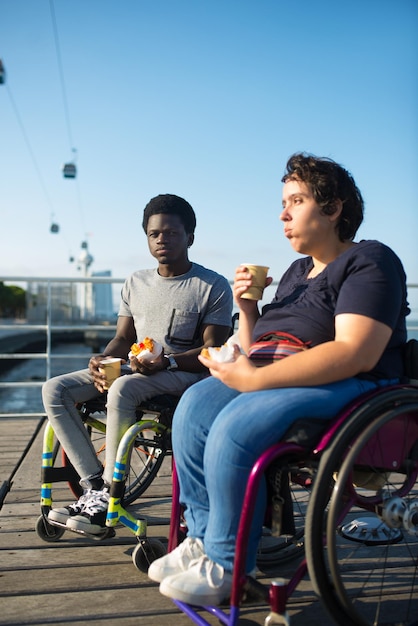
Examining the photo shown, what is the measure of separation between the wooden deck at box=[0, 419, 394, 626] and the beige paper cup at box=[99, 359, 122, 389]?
57 centimetres

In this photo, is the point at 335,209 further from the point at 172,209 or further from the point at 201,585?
the point at 201,585

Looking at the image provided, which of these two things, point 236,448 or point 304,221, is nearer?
point 236,448

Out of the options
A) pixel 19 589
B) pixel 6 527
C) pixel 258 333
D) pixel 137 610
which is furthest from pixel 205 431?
pixel 6 527

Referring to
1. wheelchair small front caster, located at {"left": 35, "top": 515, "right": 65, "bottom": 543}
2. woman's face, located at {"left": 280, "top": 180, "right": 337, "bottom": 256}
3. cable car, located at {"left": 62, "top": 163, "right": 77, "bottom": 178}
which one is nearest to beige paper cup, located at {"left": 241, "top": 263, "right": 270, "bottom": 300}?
woman's face, located at {"left": 280, "top": 180, "right": 337, "bottom": 256}

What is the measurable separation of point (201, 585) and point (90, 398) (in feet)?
3.35

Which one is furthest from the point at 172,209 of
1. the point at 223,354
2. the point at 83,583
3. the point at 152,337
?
the point at 83,583

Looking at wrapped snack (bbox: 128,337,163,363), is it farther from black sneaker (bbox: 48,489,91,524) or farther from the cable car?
the cable car

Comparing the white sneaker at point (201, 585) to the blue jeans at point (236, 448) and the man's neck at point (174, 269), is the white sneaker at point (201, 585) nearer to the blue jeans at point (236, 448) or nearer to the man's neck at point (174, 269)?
the blue jeans at point (236, 448)

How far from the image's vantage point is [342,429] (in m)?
1.43

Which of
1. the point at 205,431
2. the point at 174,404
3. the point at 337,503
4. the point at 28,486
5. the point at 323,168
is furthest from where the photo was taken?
the point at 28,486

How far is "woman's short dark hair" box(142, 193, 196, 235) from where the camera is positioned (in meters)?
2.51

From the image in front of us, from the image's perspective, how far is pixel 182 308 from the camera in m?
2.44

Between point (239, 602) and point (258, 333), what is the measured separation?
713 mm

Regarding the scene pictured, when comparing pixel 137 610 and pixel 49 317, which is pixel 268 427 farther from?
pixel 49 317
